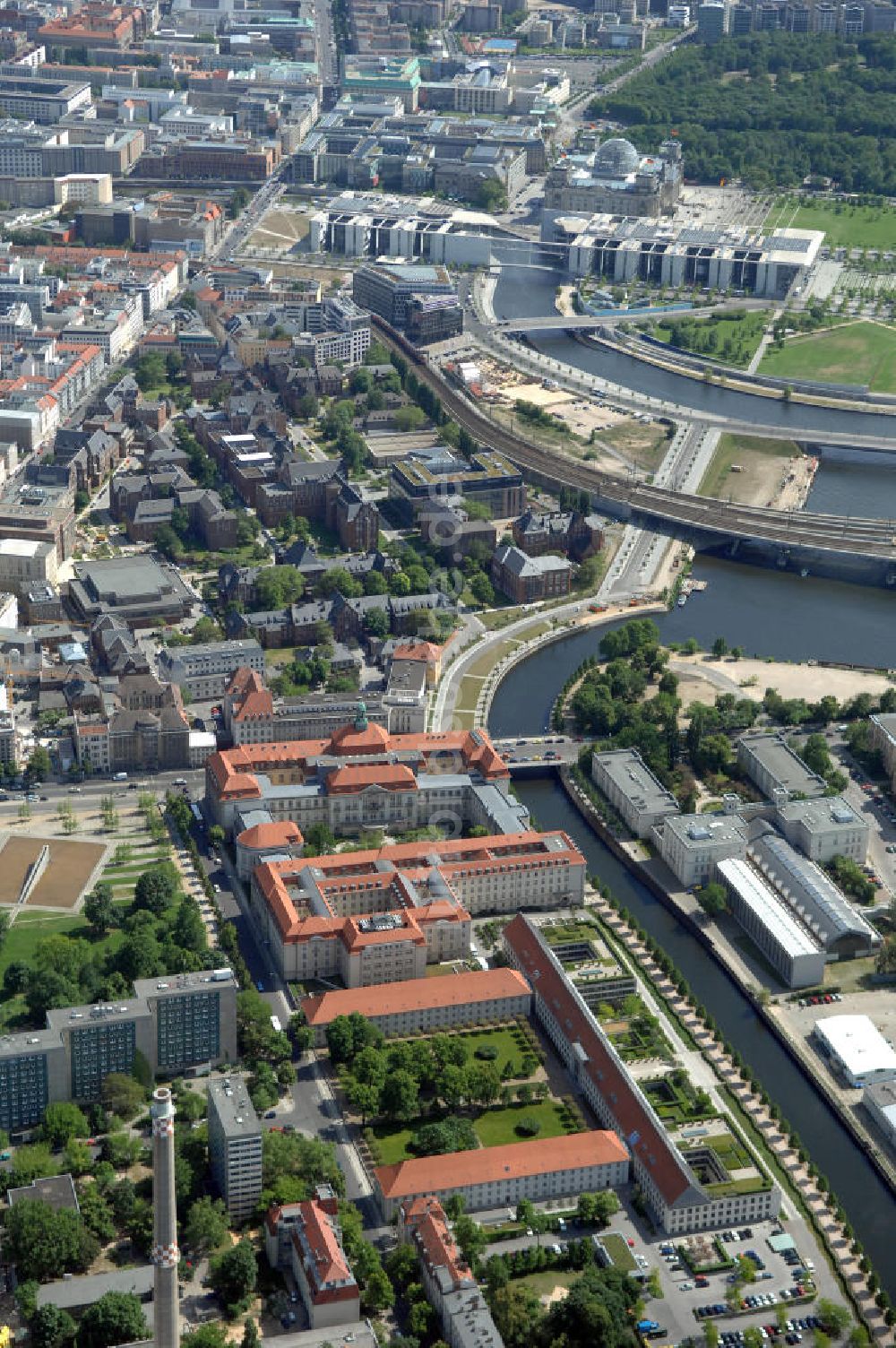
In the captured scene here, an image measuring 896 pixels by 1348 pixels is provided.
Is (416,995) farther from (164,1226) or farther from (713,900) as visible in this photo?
(164,1226)

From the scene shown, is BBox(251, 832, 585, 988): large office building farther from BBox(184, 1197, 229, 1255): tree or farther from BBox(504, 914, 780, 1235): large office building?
BBox(184, 1197, 229, 1255): tree

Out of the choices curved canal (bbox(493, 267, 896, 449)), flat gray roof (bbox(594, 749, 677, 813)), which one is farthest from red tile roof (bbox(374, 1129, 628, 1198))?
A: curved canal (bbox(493, 267, 896, 449))

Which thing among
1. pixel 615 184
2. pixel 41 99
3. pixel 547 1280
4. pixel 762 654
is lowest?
pixel 547 1280

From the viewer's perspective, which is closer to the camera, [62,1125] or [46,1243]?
[46,1243]

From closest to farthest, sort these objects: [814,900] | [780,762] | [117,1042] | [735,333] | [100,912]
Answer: [117,1042] → [100,912] → [814,900] → [780,762] → [735,333]

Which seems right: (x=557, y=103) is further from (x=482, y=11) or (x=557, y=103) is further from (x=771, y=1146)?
(x=771, y=1146)

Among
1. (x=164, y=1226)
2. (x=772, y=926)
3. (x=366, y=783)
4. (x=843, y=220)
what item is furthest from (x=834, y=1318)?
(x=843, y=220)

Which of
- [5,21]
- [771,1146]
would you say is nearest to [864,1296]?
[771,1146]

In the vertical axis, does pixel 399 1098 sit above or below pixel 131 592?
below
